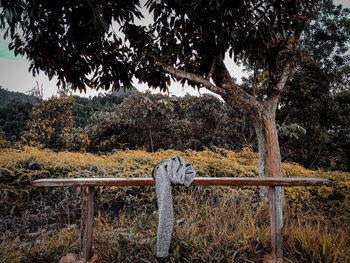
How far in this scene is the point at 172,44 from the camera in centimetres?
310

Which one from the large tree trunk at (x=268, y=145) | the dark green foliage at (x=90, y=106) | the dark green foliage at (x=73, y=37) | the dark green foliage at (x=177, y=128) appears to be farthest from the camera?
the dark green foliage at (x=90, y=106)

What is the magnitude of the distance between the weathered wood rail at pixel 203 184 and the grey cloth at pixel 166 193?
11 cm

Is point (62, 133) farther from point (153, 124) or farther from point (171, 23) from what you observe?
point (171, 23)

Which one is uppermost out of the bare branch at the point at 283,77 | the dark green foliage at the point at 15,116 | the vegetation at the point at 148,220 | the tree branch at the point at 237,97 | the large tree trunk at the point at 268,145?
the dark green foliage at the point at 15,116

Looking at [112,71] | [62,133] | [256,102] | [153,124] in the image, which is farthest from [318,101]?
[62,133]

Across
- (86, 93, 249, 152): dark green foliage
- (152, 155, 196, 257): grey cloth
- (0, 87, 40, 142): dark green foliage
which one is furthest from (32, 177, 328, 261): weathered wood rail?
(0, 87, 40, 142): dark green foliage

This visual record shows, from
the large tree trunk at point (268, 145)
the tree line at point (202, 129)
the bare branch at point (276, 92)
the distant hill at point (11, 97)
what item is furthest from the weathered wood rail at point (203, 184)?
the distant hill at point (11, 97)

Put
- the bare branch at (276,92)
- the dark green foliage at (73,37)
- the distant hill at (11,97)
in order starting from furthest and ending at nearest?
the distant hill at (11,97) < the bare branch at (276,92) < the dark green foliage at (73,37)

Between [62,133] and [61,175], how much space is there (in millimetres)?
6388

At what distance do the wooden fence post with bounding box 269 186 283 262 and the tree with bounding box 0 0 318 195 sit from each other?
939 mm

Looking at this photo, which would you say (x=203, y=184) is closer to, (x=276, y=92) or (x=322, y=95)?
(x=276, y=92)

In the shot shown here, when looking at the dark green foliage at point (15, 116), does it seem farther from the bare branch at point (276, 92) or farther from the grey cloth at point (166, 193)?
the bare branch at point (276, 92)

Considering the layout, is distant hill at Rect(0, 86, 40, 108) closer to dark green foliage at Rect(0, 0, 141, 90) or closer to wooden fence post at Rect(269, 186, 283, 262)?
dark green foliage at Rect(0, 0, 141, 90)

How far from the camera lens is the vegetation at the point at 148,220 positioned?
7.09ft
